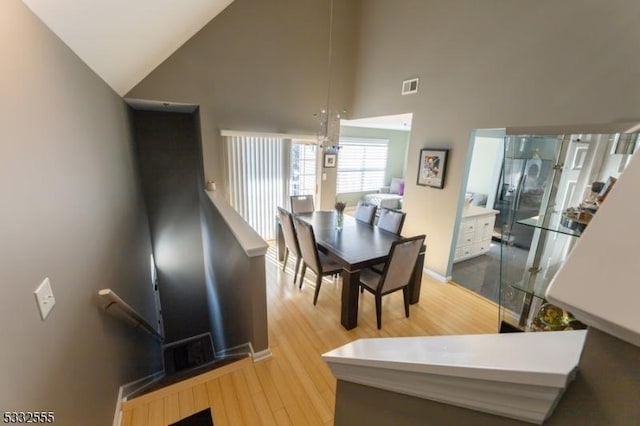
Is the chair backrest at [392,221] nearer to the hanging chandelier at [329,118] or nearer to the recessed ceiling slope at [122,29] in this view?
the hanging chandelier at [329,118]

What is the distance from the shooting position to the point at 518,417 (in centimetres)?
47

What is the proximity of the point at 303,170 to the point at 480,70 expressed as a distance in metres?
3.22

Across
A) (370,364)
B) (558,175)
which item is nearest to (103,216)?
(370,364)

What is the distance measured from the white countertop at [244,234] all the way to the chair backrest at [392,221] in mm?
1759

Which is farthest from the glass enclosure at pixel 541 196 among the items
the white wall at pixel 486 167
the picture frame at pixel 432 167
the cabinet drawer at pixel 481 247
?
the white wall at pixel 486 167

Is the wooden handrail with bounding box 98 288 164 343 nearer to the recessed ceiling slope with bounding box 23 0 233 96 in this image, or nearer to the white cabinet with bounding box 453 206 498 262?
the recessed ceiling slope with bounding box 23 0 233 96

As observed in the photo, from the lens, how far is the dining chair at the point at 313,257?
288 centimetres

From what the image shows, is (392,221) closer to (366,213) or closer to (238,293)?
(366,213)

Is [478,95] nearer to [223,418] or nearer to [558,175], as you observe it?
[558,175]

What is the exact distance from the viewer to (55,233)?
49.3 inches

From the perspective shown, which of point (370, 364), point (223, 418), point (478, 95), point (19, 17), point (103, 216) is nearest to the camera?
point (370, 364)

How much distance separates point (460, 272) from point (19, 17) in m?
4.75

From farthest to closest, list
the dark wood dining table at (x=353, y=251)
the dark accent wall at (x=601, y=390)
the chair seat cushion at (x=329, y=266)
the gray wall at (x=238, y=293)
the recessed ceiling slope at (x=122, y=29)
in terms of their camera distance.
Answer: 1. the chair seat cushion at (x=329, y=266)
2. the dark wood dining table at (x=353, y=251)
3. the gray wall at (x=238, y=293)
4. the recessed ceiling slope at (x=122, y=29)
5. the dark accent wall at (x=601, y=390)

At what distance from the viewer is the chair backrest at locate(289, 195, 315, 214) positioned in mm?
4266
